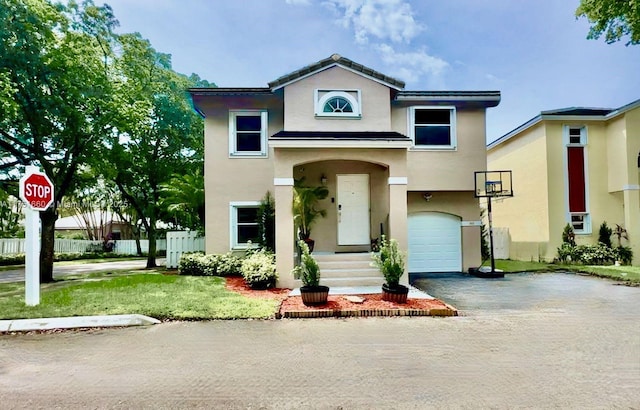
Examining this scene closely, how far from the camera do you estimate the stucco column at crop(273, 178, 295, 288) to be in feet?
31.9

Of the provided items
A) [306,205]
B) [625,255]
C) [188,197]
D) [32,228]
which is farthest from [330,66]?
[625,255]

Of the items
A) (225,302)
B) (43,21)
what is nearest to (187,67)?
(43,21)

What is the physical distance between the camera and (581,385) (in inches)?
156

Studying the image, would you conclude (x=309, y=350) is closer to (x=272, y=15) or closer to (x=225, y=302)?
(x=225, y=302)

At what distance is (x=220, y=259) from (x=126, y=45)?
39.6 feet

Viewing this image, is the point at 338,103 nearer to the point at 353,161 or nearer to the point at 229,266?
the point at 353,161

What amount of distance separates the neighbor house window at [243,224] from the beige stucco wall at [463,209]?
19.6 feet

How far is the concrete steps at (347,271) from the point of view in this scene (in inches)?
385

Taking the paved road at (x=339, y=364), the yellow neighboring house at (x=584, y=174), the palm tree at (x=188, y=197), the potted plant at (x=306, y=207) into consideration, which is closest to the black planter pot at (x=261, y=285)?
the potted plant at (x=306, y=207)

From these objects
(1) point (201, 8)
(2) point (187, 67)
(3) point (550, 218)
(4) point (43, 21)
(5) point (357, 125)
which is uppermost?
(2) point (187, 67)

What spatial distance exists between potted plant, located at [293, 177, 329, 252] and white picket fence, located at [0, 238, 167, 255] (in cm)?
1730

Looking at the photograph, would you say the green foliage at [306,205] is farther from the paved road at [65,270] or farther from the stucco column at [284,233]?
the paved road at [65,270]

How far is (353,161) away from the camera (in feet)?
40.6

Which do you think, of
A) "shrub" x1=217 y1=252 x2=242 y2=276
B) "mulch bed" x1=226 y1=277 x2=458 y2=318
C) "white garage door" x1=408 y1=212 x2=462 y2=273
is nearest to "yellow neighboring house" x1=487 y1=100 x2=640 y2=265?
"white garage door" x1=408 y1=212 x2=462 y2=273
